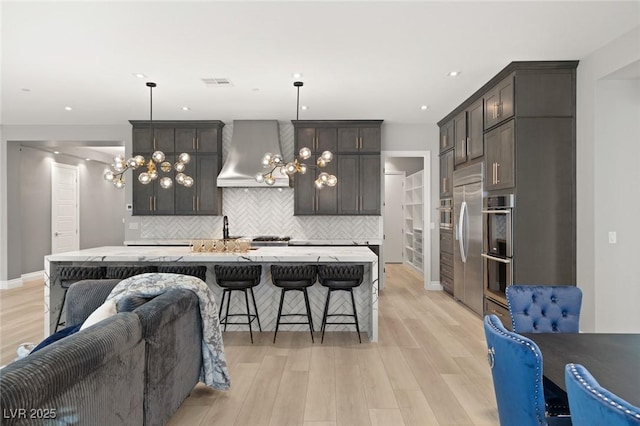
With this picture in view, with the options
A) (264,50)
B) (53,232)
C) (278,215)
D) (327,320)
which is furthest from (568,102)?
(53,232)

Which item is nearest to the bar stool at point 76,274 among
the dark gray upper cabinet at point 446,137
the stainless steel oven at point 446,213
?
the stainless steel oven at point 446,213

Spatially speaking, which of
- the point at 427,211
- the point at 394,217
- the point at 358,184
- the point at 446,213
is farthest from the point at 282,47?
the point at 394,217

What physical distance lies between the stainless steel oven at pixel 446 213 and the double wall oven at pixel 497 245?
4.16 feet

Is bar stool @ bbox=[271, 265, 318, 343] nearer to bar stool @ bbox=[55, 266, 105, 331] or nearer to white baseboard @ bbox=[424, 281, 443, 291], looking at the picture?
bar stool @ bbox=[55, 266, 105, 331]

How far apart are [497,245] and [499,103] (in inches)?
63.0

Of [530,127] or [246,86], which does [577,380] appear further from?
[246,86]

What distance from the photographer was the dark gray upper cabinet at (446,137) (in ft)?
18.9

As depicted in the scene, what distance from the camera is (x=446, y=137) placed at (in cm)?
601

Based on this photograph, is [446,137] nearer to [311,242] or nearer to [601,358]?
[311,242]

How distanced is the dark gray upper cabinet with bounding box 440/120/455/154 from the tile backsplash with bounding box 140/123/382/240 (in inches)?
96.3

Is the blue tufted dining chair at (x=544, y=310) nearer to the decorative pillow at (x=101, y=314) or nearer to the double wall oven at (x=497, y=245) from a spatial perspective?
the double wall oven at (x=497, y=245)

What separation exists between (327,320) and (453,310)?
1979mm

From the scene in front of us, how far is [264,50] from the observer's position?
3541mm

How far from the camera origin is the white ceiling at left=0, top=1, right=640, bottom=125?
9.36 feet
